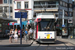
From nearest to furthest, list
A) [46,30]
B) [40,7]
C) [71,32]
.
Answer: [46,30] → [71,32] → [40,7]

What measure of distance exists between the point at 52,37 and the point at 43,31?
1158 mm

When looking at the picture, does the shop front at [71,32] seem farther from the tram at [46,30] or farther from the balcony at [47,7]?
the balcony at [47,7]

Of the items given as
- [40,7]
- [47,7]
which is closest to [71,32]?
[47,7]

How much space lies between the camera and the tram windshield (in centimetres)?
1745

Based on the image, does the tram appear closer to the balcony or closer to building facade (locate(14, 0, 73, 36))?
building facade (locate(14, 0, 73, 36))

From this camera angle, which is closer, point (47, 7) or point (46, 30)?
point (46, 30)

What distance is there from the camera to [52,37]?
17.4 m

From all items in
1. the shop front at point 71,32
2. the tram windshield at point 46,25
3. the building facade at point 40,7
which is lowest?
the shop front at point 71,32

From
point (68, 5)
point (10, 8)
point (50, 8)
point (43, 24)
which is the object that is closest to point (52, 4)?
point (50, 8)

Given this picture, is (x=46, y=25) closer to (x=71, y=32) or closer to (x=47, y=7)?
(x=71, y=32)

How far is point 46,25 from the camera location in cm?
1752

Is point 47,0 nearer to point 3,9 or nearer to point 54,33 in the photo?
point 3,9

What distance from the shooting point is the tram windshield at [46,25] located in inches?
687

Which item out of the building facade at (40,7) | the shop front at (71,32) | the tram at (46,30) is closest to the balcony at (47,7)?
the building facade at (40,7)
